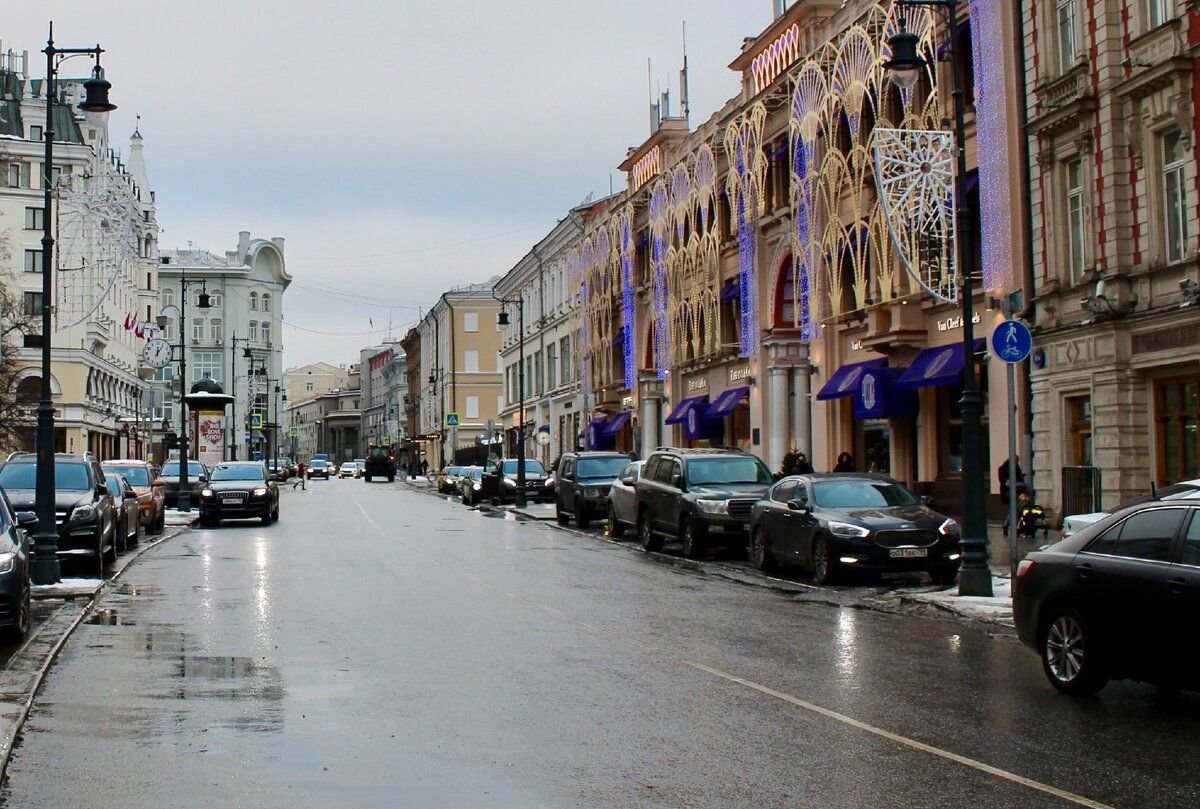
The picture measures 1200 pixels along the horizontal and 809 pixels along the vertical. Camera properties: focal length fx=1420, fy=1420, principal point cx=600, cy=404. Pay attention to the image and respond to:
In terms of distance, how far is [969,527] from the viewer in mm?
17344

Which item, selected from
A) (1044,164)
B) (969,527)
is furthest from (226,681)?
(1044,164)

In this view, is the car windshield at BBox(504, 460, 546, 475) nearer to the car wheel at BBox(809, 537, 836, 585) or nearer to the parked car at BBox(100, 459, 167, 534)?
the parked car at BBox(100, 459, 167, 534)

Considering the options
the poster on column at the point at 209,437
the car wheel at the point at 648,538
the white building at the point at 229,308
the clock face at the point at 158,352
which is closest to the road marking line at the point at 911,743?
the car wheel at the point at 648,538

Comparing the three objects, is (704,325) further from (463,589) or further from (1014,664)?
(1014,664)

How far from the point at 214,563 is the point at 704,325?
27259 mm

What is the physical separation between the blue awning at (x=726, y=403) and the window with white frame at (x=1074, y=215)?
58.9 feet

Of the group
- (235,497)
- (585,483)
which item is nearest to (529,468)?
(235,497)

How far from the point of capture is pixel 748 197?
1686 inches

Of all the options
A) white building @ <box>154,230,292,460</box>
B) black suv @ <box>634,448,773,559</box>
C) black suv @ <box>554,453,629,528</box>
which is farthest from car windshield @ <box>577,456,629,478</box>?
white building @ <box>154,230,292,460</box>

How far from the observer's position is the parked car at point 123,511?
84.9 ft

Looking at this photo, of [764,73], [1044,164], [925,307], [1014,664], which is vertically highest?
[764,73]

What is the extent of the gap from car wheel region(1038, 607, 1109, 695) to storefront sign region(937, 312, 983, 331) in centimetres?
2005

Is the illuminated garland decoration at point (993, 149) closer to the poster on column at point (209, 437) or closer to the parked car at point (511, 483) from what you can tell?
the parked car at point (511, 483)

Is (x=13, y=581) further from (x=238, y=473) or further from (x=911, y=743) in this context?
(x=238, y=473)
